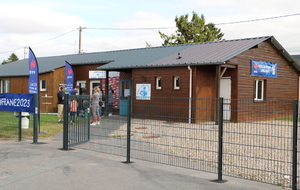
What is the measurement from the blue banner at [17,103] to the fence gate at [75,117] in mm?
1697

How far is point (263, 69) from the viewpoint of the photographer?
19219 mm

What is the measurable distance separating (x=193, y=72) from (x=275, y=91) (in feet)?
20.2

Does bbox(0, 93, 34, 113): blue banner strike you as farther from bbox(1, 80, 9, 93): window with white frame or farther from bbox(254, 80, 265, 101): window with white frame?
bbox(1, 80, 9, 93): window with white frame

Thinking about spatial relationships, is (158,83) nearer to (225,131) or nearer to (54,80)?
(54,80)

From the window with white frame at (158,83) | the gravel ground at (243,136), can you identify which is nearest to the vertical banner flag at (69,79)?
the window with white frame at (158,83)

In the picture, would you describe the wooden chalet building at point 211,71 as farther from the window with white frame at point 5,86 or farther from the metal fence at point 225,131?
the window with white frame at point 5,86

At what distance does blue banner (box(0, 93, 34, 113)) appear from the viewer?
10500mm

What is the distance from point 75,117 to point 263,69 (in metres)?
12.9

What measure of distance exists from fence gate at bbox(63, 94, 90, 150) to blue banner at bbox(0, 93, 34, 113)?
5.57 feet

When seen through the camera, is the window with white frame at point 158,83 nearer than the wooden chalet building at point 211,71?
No

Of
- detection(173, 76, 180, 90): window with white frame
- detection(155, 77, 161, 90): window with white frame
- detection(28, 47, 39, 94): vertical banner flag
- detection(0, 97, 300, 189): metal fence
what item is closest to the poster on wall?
detection(155, 77, 161, 90): window with white frame

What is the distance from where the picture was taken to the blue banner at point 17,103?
10500mm

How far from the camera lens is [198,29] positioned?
143 feet

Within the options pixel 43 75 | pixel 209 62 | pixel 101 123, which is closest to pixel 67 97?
pixel 101 123
